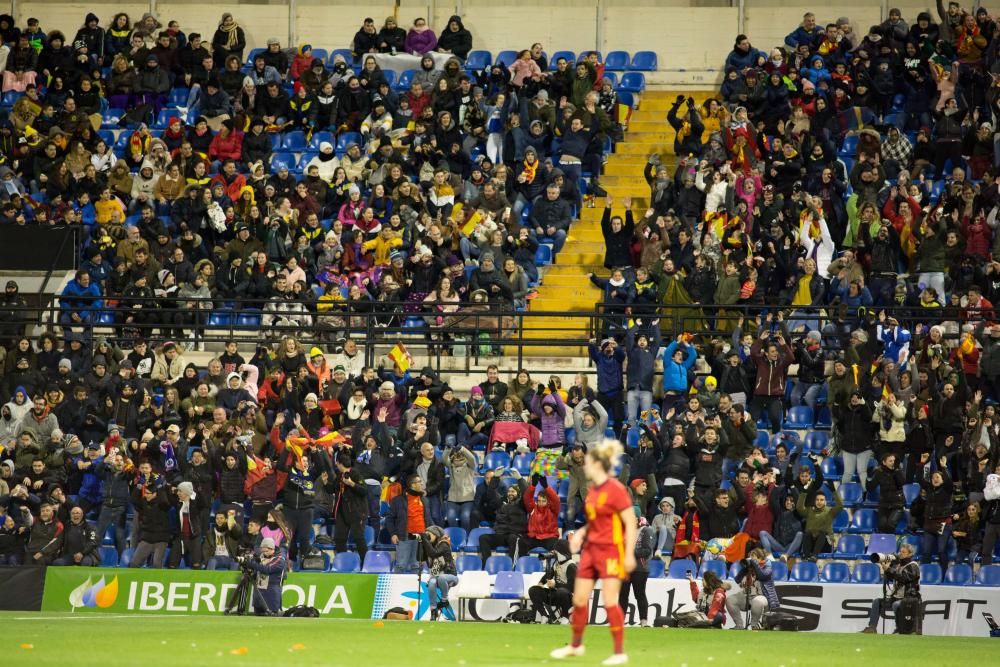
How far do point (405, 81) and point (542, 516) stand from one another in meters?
11.9

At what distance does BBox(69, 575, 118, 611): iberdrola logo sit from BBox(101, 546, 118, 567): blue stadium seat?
4.58 feet

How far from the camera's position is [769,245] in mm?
24781

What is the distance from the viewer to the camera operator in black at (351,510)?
70.2 ft

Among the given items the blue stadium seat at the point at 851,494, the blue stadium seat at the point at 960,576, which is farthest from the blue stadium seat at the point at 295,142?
the blue stadium seat at the point at 960,576

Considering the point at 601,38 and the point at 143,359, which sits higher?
the point at 601,38

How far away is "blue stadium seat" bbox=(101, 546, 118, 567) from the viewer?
21859 millimetres

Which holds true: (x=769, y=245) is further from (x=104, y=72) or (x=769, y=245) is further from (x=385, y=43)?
(x=104, y=72)

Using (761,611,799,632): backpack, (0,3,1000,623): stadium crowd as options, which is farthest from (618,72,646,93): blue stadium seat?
(761,611,799,632): backpack

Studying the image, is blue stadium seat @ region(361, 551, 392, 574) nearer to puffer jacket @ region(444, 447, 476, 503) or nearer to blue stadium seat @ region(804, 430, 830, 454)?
puffer jacket @ region(444, 447, 476, 503)

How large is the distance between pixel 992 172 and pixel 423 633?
14.9 m

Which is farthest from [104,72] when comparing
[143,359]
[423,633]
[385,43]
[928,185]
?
[423,633]

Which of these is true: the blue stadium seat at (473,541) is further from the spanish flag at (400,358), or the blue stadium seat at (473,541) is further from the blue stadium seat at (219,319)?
the blue stadium seat at (219,319)

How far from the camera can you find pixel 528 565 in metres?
20.9

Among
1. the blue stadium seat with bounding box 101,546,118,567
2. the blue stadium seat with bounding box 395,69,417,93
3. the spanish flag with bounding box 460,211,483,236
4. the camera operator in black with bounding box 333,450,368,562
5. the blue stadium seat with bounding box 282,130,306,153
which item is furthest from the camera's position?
the blue stadium seat with bounding box 395,69,417,93
